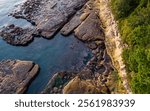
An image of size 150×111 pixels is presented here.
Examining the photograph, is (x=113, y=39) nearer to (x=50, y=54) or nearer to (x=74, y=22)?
(x=50, y=54)

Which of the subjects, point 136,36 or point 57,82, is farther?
point 57,82

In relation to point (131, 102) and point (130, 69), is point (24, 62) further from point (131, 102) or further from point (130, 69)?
point (131, 102)

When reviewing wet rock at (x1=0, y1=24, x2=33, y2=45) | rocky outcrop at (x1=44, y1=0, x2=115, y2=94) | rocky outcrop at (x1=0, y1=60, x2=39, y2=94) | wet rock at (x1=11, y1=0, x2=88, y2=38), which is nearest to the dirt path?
rocky outcrop at (x1=44, y1=0, x2=115, y2=94)

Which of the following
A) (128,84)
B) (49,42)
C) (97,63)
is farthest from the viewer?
(49,42)

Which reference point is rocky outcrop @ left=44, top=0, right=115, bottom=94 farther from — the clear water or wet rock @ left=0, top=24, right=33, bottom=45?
wet rock @ left=0, top=24, right=33, bottom=45

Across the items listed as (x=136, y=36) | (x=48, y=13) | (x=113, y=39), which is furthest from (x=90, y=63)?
(x=48, y=13)

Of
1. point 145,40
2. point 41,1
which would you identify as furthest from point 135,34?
point 41,1
